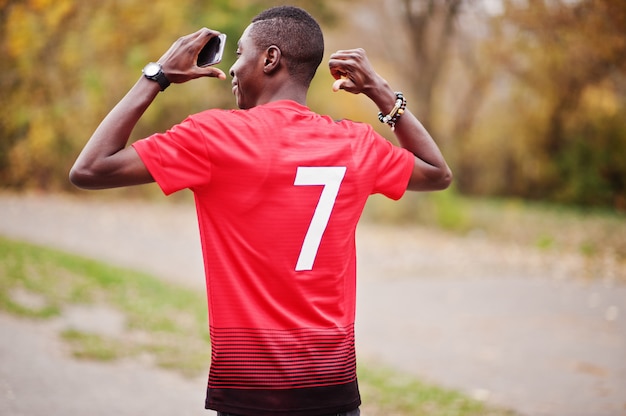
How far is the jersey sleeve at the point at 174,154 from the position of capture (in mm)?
2256

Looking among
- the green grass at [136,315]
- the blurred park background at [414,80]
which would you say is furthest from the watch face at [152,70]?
the blurred park background at [414,80]

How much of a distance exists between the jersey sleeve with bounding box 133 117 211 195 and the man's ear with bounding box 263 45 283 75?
346 millimetres

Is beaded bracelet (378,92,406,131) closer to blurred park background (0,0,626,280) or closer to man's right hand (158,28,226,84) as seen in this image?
man's right hand (158,28,226,84)

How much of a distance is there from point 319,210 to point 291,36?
23.2 inches

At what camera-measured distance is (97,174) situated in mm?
2295

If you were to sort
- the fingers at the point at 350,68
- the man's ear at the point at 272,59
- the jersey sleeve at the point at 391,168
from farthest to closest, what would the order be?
the fingers at the point at 350,68 < the jersey sleeve at the point at 391,168 < the man's ear at the point at 272,59

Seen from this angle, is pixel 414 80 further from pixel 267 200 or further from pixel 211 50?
pixel 267 200

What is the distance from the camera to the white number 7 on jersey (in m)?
2.36

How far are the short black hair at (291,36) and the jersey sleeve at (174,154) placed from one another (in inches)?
16.4

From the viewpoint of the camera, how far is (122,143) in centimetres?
236

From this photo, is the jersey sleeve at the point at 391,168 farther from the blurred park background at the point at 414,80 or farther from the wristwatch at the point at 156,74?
the blurred park background at the point at 414,80

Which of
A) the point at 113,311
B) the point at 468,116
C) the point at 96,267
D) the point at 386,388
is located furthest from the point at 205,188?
the point at 468,116

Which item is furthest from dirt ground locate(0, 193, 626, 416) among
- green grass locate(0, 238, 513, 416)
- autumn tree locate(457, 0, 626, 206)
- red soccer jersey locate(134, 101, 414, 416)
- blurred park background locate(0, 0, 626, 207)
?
autumn tree locate(457, 0, 626, 206)

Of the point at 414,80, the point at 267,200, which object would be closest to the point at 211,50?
the point at 267,200
